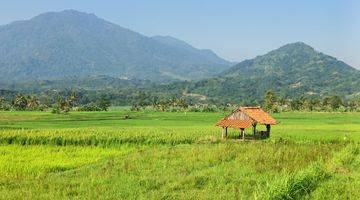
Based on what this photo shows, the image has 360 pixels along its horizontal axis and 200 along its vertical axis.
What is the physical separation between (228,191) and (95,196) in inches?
156

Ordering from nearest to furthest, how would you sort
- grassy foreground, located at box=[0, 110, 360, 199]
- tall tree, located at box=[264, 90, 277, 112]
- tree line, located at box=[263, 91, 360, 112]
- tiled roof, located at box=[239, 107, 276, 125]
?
grassy foreground, located at box=[0, 110, 360, 199] < tiled roof, located at box=[239, 107, 276, 125] < tall tree, located at box=[264, 90, 277, 112] < tree line, located at box=[263, 91, 360, 112]

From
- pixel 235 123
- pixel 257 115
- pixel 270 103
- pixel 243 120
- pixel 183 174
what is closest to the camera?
pixel 183 174

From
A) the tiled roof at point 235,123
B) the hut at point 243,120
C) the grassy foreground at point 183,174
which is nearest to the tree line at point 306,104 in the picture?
the hut at point 243,120

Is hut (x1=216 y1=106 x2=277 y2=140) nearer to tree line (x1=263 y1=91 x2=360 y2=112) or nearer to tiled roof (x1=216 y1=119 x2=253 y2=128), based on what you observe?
tiled roof (x1=216 y1=119 x2=253 y2=128)

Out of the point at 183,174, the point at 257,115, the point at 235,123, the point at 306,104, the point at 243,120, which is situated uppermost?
the point at 306,104

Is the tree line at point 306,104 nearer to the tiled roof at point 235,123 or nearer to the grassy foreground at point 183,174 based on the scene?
the tiled roof at point 235,123

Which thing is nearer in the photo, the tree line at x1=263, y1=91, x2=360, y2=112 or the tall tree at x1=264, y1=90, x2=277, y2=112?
the tall tree at x1=264, y1=90, x2=277, y2=112

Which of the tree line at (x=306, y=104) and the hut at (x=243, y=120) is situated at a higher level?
the tree line at (x=306, y=104)

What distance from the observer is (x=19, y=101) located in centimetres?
11238

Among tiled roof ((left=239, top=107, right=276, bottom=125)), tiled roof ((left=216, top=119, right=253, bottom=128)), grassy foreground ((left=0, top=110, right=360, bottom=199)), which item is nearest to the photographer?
grassy foreground ((left=0, top=110, right=360, bottom=199))

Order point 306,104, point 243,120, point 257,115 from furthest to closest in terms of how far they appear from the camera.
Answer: point 306,104 → point 257,115 → point 243,120

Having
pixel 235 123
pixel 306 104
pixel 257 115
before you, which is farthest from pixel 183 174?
pixel 306 104

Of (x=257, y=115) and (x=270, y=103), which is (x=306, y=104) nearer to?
(x=270, y=103)

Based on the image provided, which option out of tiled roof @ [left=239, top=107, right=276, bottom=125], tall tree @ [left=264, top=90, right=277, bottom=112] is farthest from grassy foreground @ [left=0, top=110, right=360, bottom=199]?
tall tree @ [left=264, top=90, right=277, bottom=112]
